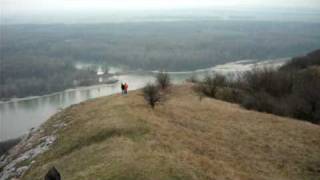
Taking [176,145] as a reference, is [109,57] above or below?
below

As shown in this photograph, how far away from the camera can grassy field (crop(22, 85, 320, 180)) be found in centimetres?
1891

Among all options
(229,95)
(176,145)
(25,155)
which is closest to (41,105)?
(229,95)

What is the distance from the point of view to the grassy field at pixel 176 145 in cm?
1891

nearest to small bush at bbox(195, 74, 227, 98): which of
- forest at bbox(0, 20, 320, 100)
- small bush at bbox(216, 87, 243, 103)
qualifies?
small bush at bbox(216, 87, 243, 103)

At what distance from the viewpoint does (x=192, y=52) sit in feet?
553

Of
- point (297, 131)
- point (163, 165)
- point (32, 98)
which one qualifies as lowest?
point (32, 98)

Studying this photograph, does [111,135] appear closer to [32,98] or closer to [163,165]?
[163,165]

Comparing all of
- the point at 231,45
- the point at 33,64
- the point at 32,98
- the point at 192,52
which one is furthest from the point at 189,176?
the point at 231,45

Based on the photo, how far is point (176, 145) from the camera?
2234 cm

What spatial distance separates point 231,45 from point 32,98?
355 ft

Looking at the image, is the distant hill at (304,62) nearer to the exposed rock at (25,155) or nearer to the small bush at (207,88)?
the small bush at (207,88)

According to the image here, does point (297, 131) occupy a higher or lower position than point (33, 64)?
higher

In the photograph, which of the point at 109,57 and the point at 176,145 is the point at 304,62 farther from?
the point at 109,57

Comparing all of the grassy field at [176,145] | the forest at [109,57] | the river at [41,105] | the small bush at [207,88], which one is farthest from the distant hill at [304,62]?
the forest at [109,57]
